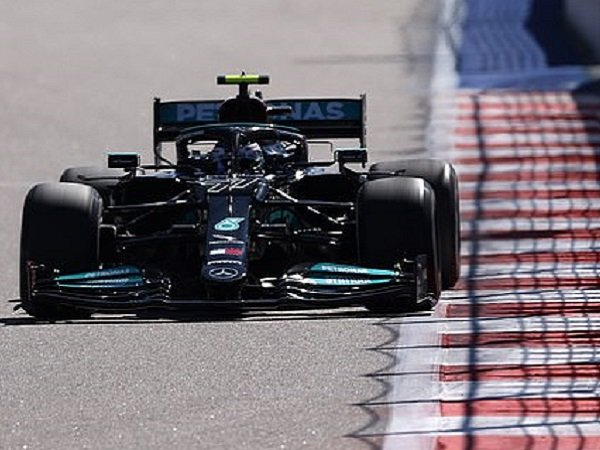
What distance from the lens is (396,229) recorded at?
10.8 metres

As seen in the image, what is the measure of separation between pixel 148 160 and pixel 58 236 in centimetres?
833

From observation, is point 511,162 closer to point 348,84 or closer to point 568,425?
point 348,84

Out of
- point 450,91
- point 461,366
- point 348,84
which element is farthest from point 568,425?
point 348,84

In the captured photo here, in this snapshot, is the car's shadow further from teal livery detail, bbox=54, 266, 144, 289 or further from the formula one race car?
teal livery detail, bbox=54, 266, 144, 289

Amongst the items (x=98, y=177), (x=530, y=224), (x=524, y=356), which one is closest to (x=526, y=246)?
(x=530, y=224)

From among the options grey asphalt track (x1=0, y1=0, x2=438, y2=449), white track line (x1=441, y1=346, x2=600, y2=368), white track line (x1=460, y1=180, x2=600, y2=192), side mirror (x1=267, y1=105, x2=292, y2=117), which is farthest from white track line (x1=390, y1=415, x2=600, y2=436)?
white track line (x1=460, y1=180, x2=600, y2=192)

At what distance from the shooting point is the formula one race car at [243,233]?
34.6 feet

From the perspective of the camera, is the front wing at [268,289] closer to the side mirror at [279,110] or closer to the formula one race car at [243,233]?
the formula one race car at [243,233]

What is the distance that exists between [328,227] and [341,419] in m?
3.56

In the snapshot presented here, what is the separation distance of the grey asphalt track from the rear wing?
1474 mm

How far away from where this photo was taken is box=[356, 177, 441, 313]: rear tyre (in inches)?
425

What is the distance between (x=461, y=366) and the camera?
30.6 feet

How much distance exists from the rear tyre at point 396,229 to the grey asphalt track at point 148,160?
0.33 metres

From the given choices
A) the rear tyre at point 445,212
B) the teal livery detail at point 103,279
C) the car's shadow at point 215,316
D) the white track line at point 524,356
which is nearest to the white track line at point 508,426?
the white track line at point 524,356
